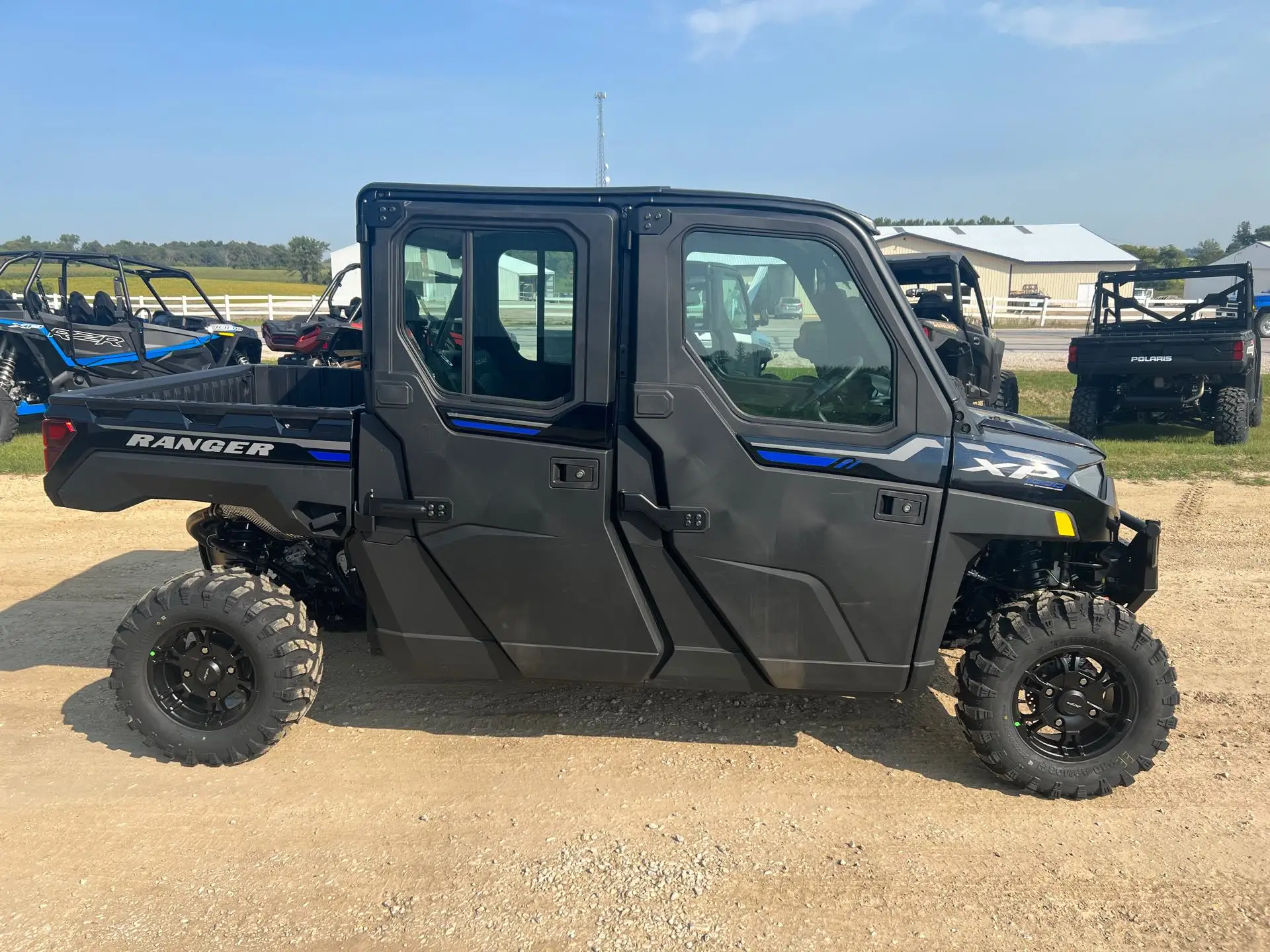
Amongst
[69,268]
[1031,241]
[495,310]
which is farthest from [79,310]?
[1031,241]

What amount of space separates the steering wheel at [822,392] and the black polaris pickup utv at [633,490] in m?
0.01

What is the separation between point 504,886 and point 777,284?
233cm

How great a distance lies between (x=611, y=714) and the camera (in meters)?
4.24

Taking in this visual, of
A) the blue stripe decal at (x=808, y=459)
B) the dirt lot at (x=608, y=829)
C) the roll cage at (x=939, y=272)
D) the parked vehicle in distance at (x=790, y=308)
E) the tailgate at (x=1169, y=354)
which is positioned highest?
the roll cage at (x=939, y=272)

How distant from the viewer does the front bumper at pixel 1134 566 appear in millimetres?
3719

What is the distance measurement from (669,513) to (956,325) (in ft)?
30.2

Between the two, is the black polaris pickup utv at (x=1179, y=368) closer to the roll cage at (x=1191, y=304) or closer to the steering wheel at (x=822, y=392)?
the roll cage at (x=1191, y=304)

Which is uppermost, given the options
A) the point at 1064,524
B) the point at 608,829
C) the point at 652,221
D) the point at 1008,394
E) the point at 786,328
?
the point at 652,221

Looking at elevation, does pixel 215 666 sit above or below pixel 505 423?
below

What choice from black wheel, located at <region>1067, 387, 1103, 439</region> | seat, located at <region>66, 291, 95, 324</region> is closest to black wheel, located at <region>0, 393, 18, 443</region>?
seat, located at <region>66, 291, 95, 324</region>

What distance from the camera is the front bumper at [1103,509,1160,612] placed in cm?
372

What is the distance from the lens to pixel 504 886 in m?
3.05

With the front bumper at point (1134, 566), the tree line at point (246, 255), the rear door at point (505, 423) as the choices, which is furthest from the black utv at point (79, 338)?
the tree line at point (246, 255)

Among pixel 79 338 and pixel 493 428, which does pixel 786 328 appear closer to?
pixel 493 428
